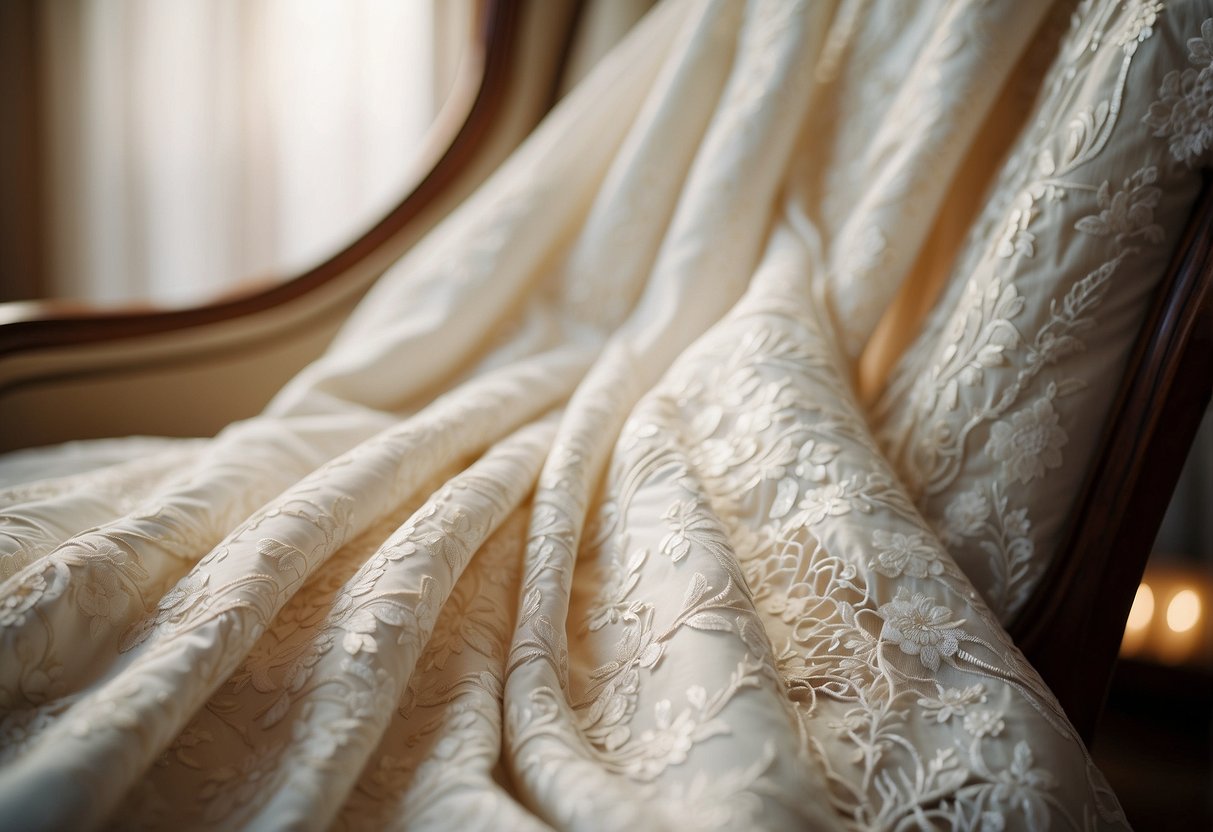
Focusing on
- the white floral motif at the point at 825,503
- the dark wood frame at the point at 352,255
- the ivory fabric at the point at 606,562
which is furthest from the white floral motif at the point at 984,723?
the dark wood frame at the point at 352,255

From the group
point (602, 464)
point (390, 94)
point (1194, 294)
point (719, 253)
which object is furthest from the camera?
point (390, 94)

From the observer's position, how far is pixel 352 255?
3.59ft

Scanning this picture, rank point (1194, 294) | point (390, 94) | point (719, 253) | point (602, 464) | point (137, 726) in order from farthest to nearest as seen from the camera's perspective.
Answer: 1. point (390, 94)
2. point (719, 253)
3. point (602, 464)
4. point (1194, 294)
5. point (137, 726)

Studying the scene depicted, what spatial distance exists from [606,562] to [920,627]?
23 cm

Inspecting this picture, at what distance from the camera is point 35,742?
0.35 metres

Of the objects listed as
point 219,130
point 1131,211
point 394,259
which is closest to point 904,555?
point 1131,211

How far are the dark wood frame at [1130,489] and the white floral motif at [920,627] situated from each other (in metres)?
0.14

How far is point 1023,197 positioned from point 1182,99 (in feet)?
0.38

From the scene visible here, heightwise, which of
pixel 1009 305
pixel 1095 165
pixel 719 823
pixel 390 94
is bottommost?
pixel 719 823

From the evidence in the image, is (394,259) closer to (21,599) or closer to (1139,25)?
(21,599)

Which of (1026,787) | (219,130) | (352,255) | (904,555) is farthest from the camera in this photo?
(219,130)

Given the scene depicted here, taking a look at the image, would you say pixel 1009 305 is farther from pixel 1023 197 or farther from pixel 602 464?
pixel 602 464

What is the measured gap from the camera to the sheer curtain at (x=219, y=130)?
6.44 ft

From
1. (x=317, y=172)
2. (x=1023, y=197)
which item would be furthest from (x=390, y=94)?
(x=1023, y=197)
